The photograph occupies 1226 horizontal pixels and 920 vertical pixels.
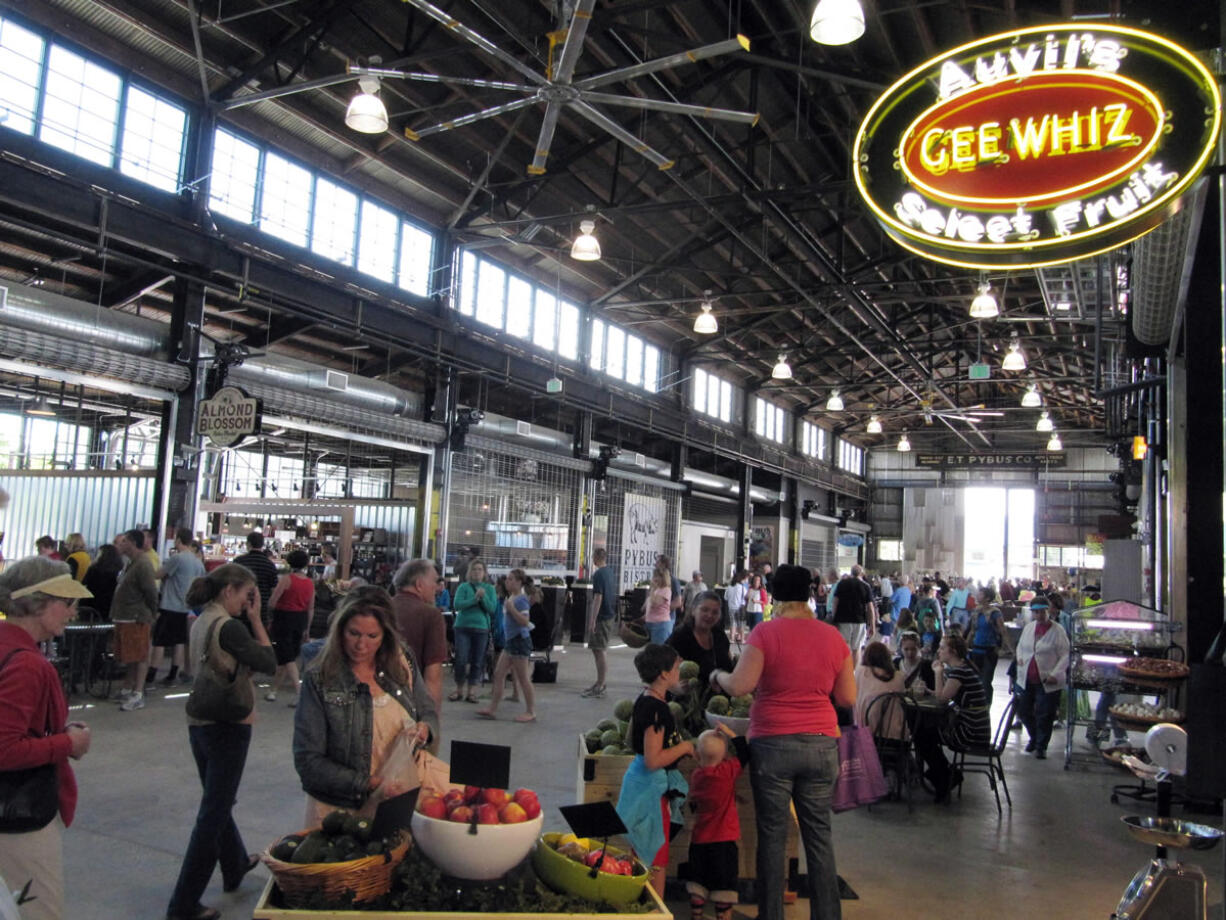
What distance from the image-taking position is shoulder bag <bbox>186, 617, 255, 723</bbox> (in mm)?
3951

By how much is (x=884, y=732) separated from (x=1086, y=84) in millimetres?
4777

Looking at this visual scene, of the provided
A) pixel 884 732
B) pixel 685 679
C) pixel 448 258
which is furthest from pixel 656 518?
pixel 685 679

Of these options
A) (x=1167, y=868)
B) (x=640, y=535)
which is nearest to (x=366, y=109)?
(x=1167, y=868)

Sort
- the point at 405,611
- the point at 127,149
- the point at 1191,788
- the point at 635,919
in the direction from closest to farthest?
the point at 635,919 < the point at 1191,788 < the point at 405,611 < the point at 127,149

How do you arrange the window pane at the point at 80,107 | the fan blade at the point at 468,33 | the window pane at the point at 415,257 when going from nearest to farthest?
the fan blade at the point at 468,33 → the window pane at the point at 80,107 → the window pane at the point at 415,257

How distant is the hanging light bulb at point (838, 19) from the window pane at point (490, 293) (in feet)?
34.7

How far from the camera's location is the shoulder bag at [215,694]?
3.95 metres

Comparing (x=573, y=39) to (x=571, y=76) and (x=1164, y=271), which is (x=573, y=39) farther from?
(x=1164, y=271)

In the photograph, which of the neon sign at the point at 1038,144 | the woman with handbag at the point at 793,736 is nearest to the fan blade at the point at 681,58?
the neon sign at the point at 1038,144

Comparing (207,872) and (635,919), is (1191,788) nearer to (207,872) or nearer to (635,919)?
(635,919)

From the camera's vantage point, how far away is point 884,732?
6.89 metres

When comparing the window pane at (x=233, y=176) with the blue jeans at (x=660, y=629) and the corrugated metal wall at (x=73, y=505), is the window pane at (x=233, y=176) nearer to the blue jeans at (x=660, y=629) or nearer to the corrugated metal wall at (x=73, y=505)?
the corrugated metal wall at (x=73, y=505)

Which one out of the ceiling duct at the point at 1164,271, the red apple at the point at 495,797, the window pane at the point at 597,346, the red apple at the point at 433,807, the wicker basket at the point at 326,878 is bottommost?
the wicker basket at the point at 326,878

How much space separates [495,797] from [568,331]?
1622 cm
